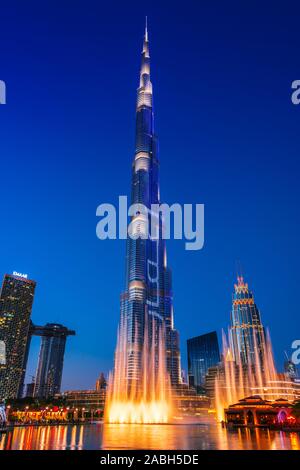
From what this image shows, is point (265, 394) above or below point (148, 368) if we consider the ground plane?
below

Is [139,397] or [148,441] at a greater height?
[139,397]

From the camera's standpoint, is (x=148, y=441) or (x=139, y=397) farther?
(x=139, y=397)

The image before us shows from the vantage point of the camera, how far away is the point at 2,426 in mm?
66000

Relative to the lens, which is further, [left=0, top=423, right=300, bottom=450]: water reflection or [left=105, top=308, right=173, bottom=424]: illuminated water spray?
[left=105, top=308, right=173, bottom=424]: illuminated water spray

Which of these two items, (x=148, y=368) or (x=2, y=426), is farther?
(x=148, y=368)

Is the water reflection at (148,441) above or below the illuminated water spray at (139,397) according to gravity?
below

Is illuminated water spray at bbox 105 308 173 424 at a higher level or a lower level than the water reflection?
higher

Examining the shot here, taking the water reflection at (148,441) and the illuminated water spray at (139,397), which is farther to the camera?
the illuminated water spray at (139,397)
